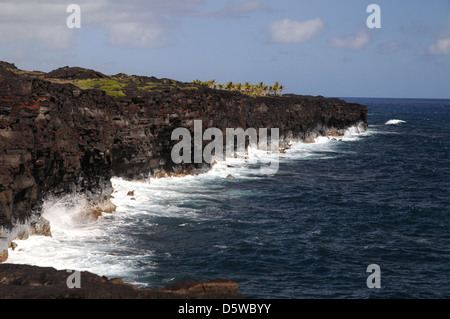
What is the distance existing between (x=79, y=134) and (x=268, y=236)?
22.1 meters

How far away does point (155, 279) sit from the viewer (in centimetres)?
3597

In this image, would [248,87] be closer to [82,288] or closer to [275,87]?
[275,87]

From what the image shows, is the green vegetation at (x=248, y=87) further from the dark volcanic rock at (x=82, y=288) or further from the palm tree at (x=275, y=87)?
the dark volcanic rock at (x=82, y=288)

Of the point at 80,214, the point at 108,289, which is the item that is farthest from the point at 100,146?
the point at 108,289

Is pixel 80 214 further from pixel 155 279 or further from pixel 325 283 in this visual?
pixel 325 283

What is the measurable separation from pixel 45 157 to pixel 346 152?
90.6m

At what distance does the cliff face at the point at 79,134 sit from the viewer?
129 feet

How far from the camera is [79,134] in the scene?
51.8 meters

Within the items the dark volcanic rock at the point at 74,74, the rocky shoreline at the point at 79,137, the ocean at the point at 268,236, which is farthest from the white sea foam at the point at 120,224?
the dark volcanic rock at the point at 74,74

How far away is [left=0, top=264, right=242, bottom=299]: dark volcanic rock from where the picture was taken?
21.2 meters

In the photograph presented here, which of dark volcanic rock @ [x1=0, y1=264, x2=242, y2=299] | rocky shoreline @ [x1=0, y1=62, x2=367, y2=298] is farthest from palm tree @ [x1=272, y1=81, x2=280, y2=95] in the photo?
dark volcanic rock @ [x1=0, y1=264, x2=242, y2=299]

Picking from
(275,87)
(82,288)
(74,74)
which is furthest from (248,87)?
(82,288)

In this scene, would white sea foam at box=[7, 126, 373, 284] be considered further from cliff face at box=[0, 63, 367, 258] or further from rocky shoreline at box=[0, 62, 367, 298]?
cliff face at box=[0, 63, 367, 258]

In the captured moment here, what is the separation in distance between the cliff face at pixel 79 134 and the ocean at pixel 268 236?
2724mm
